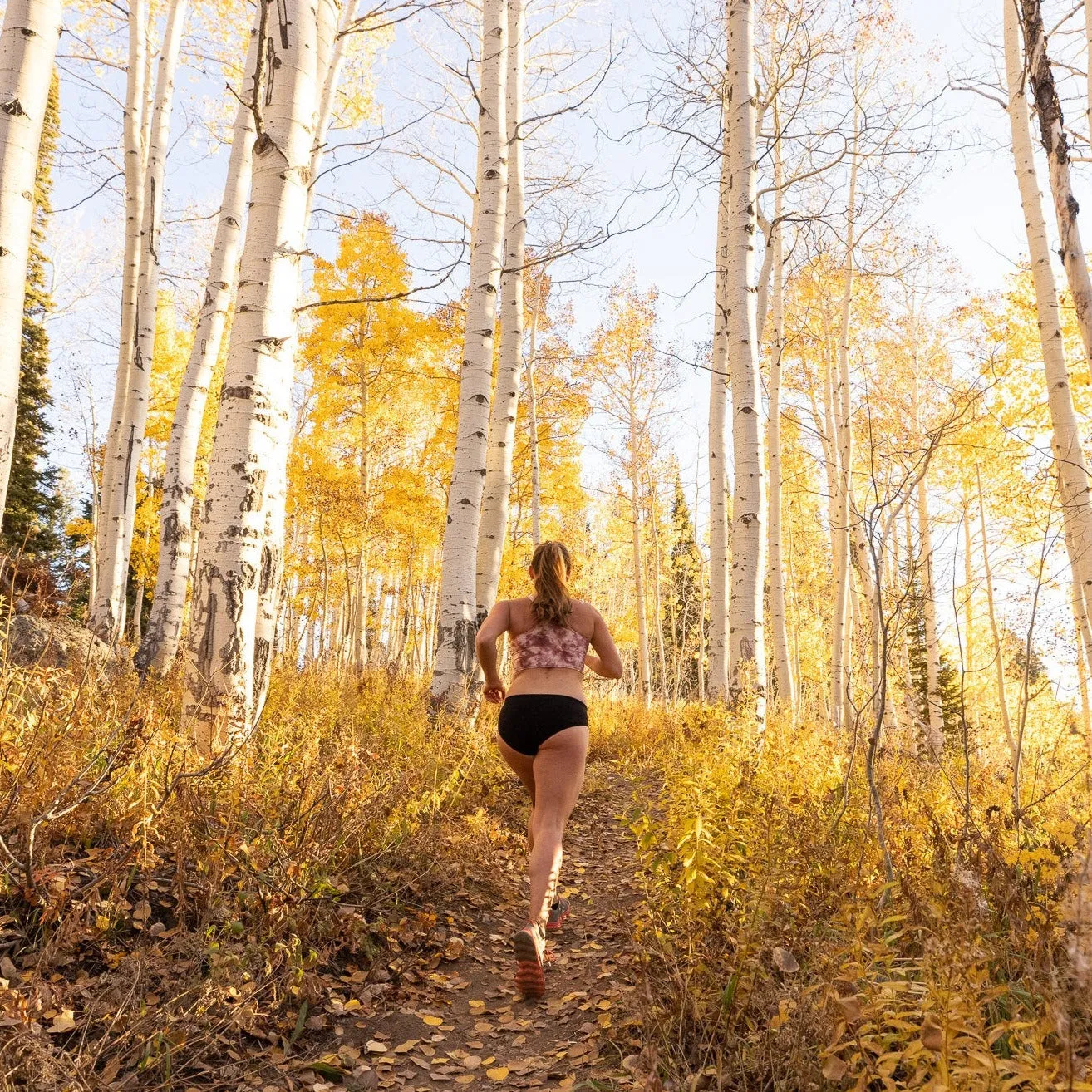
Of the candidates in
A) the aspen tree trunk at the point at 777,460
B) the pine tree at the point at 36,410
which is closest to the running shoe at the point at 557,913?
the aspen tree trunk at the point at 777,460

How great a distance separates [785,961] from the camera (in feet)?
8.07

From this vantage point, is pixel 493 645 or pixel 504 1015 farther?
pixel 493 645

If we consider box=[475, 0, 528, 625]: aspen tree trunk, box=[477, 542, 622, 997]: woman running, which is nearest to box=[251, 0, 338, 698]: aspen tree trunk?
box=[477, 542, 622, 997]: woman running

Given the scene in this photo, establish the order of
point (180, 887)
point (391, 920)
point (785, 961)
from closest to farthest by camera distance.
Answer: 1. point (785, 961)
2. point (180, 887)
3. point (391, 920)

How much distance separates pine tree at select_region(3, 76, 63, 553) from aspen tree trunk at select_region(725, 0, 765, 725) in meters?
17.7

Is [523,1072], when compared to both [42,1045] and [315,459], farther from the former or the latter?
[315,459]

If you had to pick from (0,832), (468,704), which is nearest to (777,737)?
(468,704)

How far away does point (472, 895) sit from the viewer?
4.36 meters

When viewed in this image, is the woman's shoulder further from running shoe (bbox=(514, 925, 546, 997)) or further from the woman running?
running shoe (bbox=(514, 925, 546, 997))

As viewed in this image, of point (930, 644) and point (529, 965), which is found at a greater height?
point (930, 644)

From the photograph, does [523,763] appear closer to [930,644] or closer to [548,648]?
[548,648]

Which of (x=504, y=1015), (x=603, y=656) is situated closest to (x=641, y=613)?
(x=603, y=656)

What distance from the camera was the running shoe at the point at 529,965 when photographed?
3201 mm

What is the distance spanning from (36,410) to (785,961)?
23.9m
